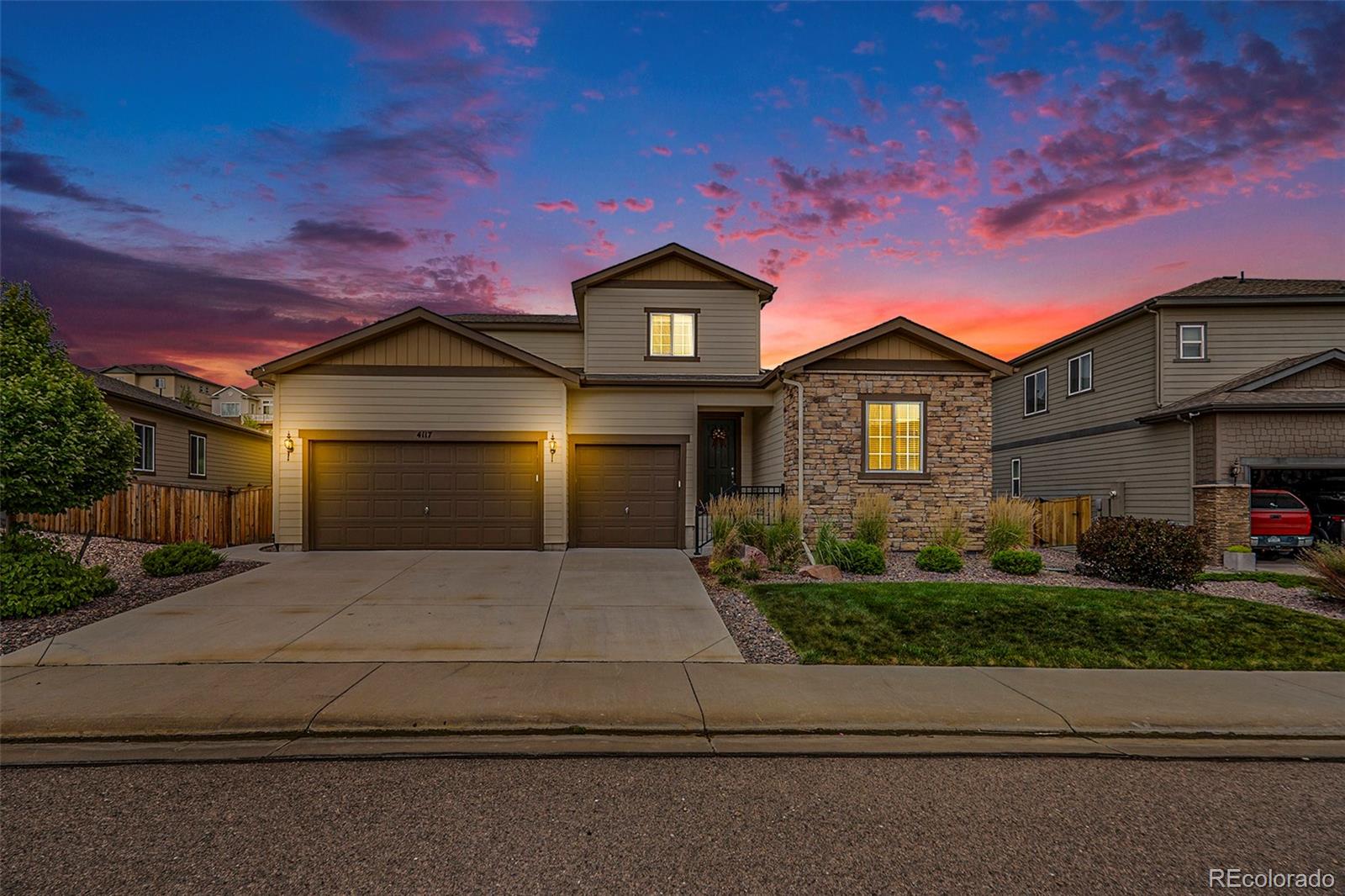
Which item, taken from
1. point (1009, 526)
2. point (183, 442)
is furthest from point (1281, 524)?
point (183, 442)

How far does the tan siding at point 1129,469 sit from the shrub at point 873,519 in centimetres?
896

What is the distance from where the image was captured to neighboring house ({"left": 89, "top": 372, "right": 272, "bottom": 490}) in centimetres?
1786

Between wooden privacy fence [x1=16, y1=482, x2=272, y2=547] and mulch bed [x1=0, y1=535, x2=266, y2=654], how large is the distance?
425 millimetres

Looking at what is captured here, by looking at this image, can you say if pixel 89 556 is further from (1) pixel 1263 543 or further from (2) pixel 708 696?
(1) pixel 1263 543

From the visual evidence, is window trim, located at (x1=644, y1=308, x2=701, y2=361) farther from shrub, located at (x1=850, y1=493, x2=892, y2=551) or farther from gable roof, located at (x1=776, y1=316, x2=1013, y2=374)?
shrub, located at (x1=850, y1=493, x2=892, y2=551)

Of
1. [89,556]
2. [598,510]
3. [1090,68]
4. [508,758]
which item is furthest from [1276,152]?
[89,556]

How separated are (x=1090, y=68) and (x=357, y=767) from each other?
16304 millimetres

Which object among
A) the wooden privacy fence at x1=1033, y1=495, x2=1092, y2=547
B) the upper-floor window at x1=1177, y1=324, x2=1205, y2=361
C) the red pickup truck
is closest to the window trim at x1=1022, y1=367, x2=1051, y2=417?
the wooden privacy fence at x1=1033, y1=495, x2=1092, y2=547

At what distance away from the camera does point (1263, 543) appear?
49.1 feet

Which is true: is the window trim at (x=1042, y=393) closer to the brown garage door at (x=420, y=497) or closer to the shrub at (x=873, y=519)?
the shrub at (x=873, y=519)

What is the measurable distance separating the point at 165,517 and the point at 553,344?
10.8 metres

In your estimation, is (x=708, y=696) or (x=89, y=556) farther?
(x=89, y=556)

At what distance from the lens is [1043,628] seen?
7922 mm

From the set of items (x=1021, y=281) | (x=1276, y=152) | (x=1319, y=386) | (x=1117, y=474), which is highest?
(x=1276, y=152)
